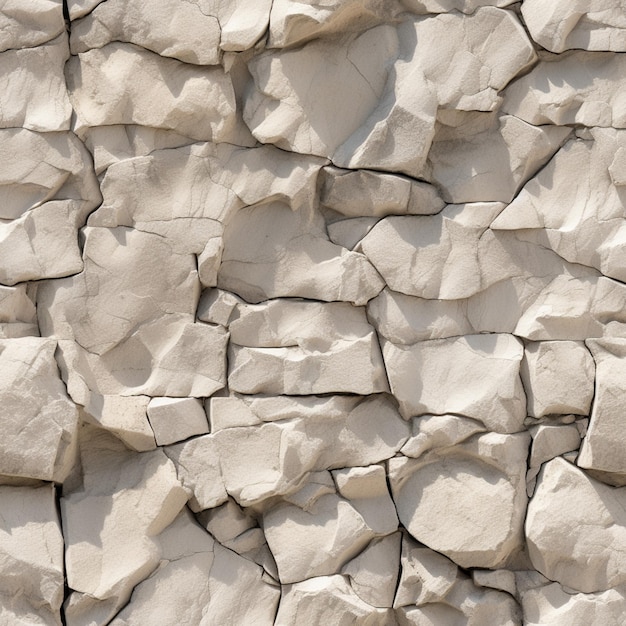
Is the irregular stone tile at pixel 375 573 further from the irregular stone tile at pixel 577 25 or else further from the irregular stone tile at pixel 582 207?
the irregular stone tile at pixel 577 25

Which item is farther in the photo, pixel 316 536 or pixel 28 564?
pixel 316 536

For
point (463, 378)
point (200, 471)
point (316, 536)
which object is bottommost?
point (316, 536)

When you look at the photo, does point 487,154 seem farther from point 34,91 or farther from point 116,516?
point 116,516

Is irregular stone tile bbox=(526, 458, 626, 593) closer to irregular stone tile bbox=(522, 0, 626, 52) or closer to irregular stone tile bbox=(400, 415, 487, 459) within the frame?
irregular stone tile bbox=(400, 415, 487, 459)

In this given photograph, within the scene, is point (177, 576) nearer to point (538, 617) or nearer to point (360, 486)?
point (360, 486)

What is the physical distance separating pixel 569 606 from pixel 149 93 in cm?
140

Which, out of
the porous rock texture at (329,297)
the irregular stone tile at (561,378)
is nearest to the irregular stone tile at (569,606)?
the porous rock texture at (329,297)

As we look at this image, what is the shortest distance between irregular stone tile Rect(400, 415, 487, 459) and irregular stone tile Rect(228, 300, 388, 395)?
12 cm

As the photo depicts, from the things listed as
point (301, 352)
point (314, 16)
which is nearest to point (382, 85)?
point (314, 16)

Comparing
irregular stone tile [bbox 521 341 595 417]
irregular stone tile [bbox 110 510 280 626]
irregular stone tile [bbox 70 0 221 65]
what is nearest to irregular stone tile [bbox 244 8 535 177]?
irregular stone tile [bbox 70 0 221 65]

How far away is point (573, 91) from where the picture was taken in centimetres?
214

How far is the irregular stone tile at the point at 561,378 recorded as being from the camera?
6.91 ft

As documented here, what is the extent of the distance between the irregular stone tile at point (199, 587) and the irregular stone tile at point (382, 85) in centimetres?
87

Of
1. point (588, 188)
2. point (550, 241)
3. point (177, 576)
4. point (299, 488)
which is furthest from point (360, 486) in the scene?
point (588, 188)
